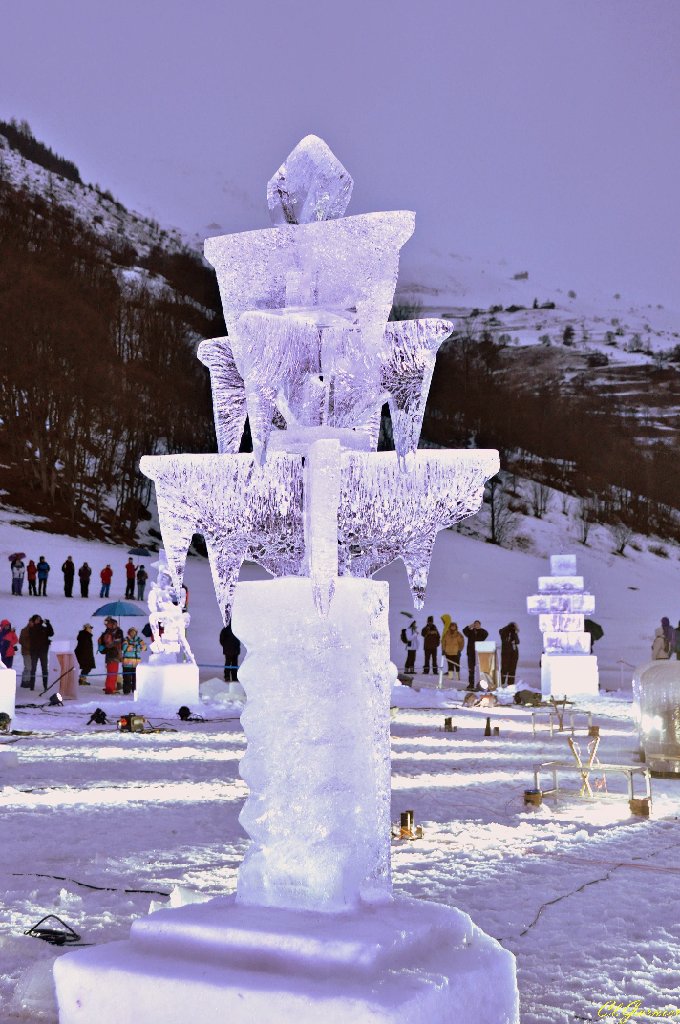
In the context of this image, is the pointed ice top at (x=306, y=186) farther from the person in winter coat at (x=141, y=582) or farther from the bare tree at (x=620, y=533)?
the bare tree at (x=620, y=533)

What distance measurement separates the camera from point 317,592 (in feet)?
11.8

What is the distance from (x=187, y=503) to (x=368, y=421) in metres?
0.79

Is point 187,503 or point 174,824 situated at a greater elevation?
point 187,503

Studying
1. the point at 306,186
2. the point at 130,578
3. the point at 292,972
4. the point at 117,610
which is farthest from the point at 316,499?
the point at 130,578

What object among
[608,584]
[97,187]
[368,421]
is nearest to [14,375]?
[97,187]

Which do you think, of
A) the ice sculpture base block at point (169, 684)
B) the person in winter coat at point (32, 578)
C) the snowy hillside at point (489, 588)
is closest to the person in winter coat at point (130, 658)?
the ice sculpture base block at point (169, 684)

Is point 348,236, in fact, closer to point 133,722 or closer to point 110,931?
point 110,931

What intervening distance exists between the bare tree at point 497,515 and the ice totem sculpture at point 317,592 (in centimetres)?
4457

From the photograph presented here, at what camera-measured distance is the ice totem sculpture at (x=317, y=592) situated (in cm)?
287

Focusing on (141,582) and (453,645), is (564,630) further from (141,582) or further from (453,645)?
(141,582)

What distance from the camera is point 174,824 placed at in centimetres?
715

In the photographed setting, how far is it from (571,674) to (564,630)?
952 mm

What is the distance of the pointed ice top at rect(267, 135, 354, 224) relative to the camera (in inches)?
169

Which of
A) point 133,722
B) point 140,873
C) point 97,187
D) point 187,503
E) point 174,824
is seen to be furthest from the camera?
point 97,187
